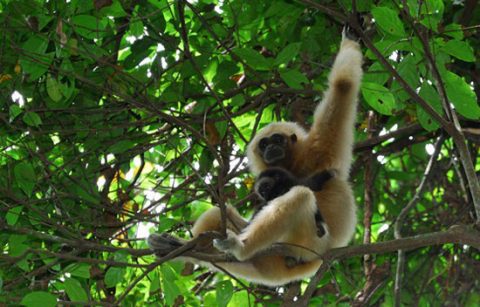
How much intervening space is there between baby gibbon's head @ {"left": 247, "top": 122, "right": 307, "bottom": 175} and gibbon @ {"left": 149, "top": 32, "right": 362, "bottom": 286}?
12mm

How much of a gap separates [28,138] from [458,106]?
13.4 ft

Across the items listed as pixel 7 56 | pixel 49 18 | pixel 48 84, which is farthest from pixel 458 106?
pixel 7 56

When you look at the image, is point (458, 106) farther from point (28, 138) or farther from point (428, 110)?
point (28, 138)

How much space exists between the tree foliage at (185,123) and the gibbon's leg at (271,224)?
0.31 m

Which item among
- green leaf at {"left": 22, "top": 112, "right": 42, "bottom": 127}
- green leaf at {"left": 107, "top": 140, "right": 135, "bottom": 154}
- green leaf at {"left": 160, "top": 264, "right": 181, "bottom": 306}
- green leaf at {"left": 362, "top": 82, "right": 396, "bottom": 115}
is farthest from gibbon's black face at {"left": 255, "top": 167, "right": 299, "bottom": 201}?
green leaf at {"left": 22, "top": 112, "right": 42, "bottom": 127}

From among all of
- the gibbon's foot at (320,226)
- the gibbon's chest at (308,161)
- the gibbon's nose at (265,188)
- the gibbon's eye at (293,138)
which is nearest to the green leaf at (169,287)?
the gibbon's nose at (265,188)

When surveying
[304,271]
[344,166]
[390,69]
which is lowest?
[304,271]

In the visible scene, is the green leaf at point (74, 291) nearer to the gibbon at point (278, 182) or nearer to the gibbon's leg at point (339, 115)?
the gibbon at point (278, 182)

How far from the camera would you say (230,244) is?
19.1ft

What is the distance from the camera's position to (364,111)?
823 cm

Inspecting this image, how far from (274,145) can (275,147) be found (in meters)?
0.04

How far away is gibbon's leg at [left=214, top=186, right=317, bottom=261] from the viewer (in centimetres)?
580

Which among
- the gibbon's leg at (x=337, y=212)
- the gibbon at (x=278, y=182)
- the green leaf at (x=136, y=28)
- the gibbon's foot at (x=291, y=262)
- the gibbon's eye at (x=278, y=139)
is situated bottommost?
the gibbon's foot at (x=291, y=262)

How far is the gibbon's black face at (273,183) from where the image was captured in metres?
6.53
